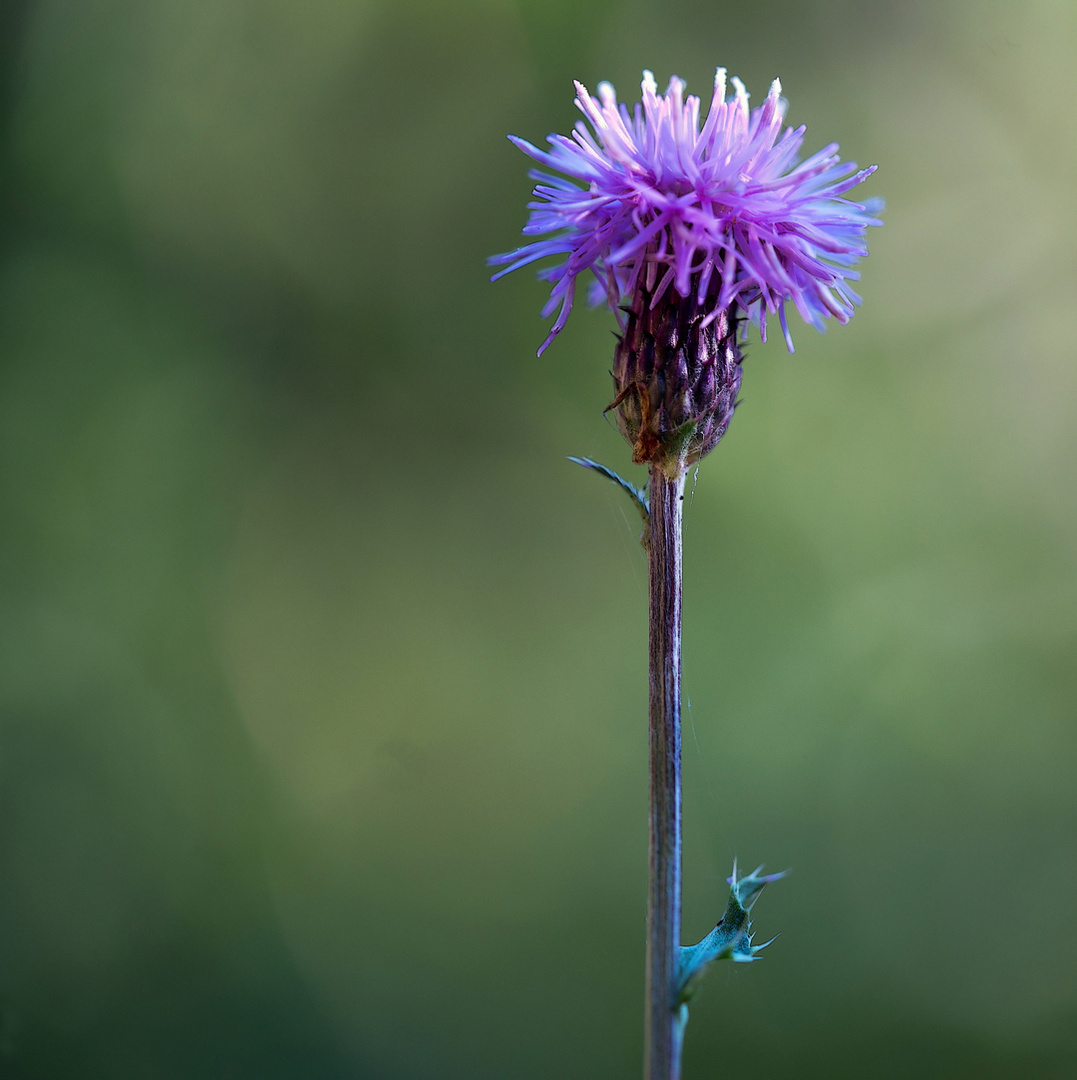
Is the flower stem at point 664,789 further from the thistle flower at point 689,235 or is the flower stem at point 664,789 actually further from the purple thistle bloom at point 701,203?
the purple thistle bloom at point 701,203

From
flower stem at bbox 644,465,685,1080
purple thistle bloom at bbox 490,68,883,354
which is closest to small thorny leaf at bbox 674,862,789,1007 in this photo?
flower stem at bbox 644,465,685,1080

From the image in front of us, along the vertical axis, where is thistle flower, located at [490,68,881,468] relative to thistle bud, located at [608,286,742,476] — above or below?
above

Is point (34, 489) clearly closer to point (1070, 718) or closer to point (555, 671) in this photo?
point (555, 671)

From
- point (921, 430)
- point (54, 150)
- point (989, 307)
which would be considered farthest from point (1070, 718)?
point (54, 150)

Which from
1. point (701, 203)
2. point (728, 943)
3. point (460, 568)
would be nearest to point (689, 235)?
point (701, 203)

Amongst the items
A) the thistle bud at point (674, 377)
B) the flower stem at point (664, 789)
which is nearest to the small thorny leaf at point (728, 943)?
the flower stem at point (664, 789)

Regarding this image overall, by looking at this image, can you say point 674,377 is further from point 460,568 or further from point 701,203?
point 460,568

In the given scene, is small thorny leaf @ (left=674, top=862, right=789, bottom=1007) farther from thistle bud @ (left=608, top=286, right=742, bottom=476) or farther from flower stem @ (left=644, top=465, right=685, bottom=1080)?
thistle bud @ (left=608, top=286, right=742, bottom=476)
